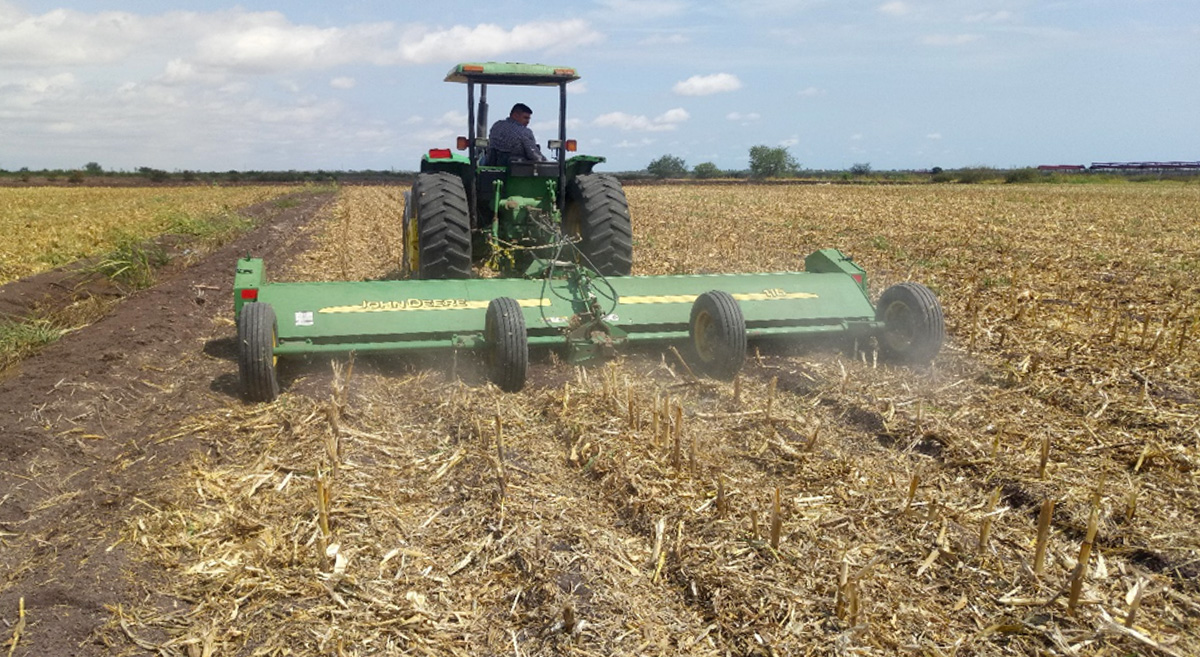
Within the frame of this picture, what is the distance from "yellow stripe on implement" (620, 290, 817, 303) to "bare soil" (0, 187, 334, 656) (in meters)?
2.91

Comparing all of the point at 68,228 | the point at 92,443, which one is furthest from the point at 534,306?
the point at 68,228

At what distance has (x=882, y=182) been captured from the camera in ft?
158

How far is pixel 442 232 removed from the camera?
23.8 feet

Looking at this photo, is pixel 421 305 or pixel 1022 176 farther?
pixel 1022 176

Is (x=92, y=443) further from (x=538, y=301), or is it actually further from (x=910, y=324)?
(x=910, y=324)

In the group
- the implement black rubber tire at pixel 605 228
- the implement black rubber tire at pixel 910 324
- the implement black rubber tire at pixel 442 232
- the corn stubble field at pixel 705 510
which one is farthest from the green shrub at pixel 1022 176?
the implement black rubber tire at pixel 442 232

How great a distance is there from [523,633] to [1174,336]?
584 centimetres

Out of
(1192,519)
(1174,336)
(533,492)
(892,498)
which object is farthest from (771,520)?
(1174,336)

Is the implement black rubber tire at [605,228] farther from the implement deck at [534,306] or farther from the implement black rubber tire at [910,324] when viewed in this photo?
the implement black rubber tire at [910,324]

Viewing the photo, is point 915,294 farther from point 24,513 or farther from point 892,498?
point 24,513

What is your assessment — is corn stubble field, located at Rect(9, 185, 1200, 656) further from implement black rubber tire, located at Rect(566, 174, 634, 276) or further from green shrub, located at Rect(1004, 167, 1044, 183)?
green shrub, located at Rect(1004, 167, 1044, 183)

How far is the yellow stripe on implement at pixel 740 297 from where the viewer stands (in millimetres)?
6551

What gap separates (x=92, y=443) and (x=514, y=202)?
416 centimetres

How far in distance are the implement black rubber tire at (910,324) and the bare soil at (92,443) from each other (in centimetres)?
467
